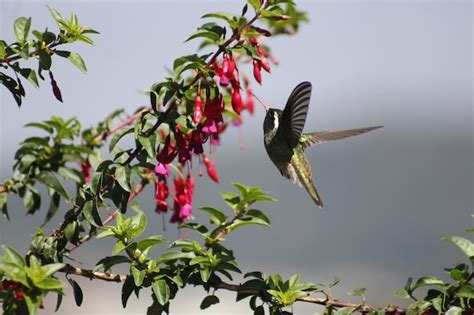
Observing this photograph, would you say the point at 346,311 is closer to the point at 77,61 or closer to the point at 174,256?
the point at 174,256

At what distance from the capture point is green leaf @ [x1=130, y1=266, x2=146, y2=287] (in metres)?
1.54

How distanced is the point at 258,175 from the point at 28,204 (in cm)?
587

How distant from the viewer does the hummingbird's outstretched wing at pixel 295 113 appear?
5.71 feet

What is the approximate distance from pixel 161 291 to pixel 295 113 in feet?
1.97

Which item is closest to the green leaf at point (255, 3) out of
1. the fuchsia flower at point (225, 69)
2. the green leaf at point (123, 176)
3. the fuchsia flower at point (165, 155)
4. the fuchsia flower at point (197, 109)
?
the fuchsia flower at point (225, 69)

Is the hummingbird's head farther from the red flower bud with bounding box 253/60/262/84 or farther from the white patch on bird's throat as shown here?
the red flower bud with bounding box 253/60/262/84

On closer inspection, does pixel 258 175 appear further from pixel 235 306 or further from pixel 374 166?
pixel 235 306

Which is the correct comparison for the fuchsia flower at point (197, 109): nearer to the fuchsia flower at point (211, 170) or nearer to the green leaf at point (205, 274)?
the green leaf at point (205, 274)

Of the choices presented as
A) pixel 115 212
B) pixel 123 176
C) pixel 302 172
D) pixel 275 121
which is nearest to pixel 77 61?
pixel 123 176

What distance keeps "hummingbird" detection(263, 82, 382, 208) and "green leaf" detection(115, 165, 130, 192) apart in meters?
0.47

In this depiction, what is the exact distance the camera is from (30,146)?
186cm

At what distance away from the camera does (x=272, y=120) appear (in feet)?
6.57

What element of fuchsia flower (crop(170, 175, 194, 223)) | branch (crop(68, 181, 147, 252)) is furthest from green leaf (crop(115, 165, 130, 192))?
fuchsia flower (crop(170, 175, 194, 223))

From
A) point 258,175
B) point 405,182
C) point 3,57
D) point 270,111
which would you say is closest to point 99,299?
point 270,111
